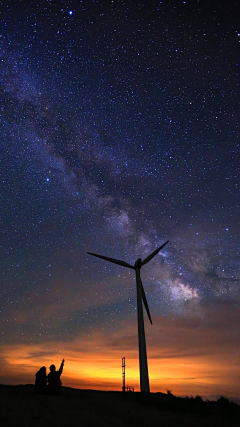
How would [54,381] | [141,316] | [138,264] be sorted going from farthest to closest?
1. [138,264]
2. [141,316]
3. [54,381]

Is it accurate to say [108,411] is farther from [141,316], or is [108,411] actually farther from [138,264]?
[138,264]

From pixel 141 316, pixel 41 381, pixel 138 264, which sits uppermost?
pixel 138 264

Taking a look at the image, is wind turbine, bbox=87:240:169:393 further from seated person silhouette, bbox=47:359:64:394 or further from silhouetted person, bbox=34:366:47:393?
silhouetted person, bbox=34:366:47:393

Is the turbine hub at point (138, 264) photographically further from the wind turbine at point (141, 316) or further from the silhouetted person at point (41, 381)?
the silhouetted person at point (41, 381)

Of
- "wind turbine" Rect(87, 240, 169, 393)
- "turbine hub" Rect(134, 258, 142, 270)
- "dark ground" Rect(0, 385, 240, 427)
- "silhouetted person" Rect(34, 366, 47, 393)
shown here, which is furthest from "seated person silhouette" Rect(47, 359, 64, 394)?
"turbine hub" Rect(134, 258, 142, 270)

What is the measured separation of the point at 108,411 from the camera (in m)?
18.1

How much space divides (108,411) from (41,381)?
5.55 meters

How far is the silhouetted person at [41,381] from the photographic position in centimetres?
2059

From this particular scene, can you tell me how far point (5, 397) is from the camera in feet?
60.6

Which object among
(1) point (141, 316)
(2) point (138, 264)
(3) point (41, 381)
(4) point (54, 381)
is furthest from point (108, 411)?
(2) point (138, 264)

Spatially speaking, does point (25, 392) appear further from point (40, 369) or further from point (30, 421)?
point (30, 421)

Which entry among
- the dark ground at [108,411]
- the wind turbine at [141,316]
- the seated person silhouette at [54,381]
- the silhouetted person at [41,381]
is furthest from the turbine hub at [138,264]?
the silhouetted person at [41,381]

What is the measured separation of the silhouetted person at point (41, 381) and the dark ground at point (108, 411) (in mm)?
483

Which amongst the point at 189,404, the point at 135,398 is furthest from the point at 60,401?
the point at 189,404
